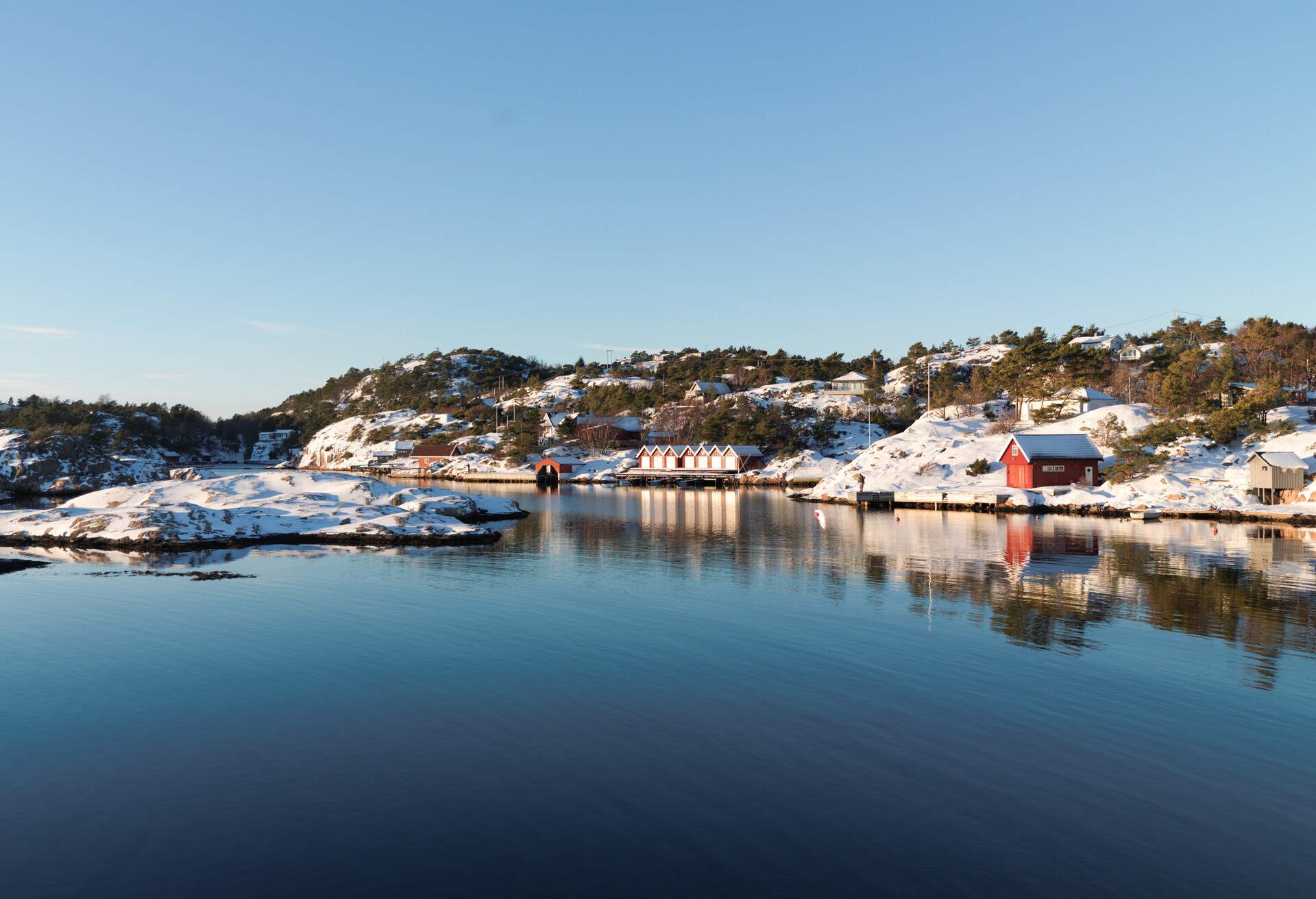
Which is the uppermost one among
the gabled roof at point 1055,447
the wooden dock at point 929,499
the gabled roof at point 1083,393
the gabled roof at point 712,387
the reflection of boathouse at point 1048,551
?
the gabled roof at point 712,387

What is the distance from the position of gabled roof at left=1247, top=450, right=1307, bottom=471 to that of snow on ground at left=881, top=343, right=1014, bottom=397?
289 ft

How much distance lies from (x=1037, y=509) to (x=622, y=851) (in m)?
63.5

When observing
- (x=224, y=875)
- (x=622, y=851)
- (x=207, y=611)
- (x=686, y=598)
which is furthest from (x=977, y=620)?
(x=207, y=611)

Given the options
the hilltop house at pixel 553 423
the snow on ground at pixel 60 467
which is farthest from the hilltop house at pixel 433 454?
the snow on ground at pixel 60 467

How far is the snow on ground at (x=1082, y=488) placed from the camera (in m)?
62.0

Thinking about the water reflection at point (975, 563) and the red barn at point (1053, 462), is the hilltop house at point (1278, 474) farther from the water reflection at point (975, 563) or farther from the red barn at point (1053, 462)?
the red barn at point (1053, 462)

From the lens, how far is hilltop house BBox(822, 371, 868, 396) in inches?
6181

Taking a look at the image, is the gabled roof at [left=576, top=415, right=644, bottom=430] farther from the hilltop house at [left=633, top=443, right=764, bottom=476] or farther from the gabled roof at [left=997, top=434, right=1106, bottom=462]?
the gabled roof at [left=997, top=434, right=1106, bottom=462]

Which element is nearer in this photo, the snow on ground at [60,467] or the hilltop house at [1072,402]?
the snow on ground at [60,467]

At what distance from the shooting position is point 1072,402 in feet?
311

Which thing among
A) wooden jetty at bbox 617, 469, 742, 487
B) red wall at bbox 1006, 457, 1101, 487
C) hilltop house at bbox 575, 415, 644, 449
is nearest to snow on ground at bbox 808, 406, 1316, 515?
red wall at bbox 1006, 457, 1101, 487

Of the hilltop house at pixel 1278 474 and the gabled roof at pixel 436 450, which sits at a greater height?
the gabled roof at pixel 436 450

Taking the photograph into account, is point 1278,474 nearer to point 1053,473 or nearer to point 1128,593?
point 1053,473

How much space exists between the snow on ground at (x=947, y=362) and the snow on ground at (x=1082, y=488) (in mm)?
55875
